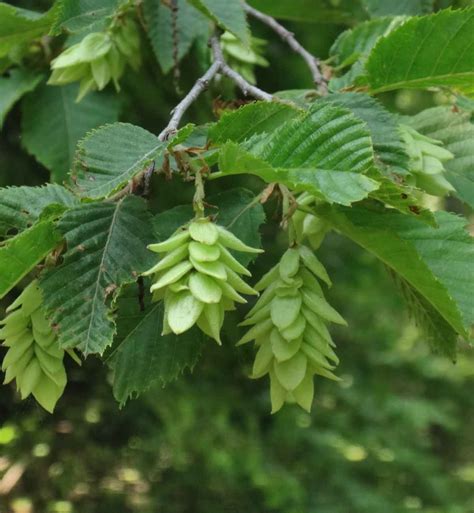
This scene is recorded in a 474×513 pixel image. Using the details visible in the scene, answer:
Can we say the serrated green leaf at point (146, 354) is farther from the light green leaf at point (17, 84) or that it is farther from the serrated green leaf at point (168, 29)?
the light green leaf at point (17, 84)

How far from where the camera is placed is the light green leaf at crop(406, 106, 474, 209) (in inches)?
44.4

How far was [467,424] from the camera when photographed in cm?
525

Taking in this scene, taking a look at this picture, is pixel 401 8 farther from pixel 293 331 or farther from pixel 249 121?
pixel 293 331

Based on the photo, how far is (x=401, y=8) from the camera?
156 cm

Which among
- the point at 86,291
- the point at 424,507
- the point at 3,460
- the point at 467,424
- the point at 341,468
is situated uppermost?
the point at 86,291

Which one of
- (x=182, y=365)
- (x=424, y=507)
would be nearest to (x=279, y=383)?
(x=182, y=365)

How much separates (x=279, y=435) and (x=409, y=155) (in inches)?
84.7

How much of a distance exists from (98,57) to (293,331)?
67 centimetres

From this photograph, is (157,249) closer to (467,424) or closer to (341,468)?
(341,468)

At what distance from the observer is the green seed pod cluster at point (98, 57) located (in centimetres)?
129

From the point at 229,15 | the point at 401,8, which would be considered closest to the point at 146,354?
the point at 229,15

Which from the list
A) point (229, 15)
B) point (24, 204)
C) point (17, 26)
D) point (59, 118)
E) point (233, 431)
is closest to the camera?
point (24, 204)

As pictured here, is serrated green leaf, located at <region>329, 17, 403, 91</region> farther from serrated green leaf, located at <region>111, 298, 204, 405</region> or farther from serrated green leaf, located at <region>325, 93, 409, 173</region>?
serrated green leaf, located at <region>111, 298, 204, 405</region>

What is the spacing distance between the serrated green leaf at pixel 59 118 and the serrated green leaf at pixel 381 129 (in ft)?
2.06
